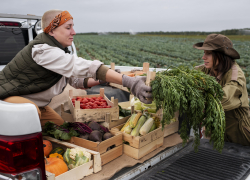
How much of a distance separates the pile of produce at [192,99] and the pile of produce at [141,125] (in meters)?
0.44

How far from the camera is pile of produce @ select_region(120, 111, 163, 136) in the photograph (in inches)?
96.9

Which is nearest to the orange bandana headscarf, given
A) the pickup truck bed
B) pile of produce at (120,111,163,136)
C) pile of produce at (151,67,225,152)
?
pile of produce at (151,67,225,152)

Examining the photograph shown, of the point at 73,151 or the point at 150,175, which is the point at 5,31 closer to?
the point at 73,151

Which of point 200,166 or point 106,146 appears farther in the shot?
point 106,146

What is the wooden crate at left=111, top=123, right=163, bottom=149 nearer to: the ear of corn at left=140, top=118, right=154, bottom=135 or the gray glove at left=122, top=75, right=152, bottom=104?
the ear of corn at left=140, top=118, right=154, bottom=135

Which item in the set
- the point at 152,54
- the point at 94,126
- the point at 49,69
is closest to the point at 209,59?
the point at 94,126

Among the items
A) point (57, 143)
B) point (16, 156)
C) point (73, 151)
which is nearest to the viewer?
point (16, 156)

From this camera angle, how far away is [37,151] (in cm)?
131

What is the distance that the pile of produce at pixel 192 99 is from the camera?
6.40 ft

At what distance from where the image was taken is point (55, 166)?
69.7 inches

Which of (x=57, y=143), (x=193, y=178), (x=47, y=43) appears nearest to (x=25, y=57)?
(x=47, y=43)

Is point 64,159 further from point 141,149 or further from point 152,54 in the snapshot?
point 152,54

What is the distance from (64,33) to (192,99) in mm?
1529

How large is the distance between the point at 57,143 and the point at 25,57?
0.97 m
